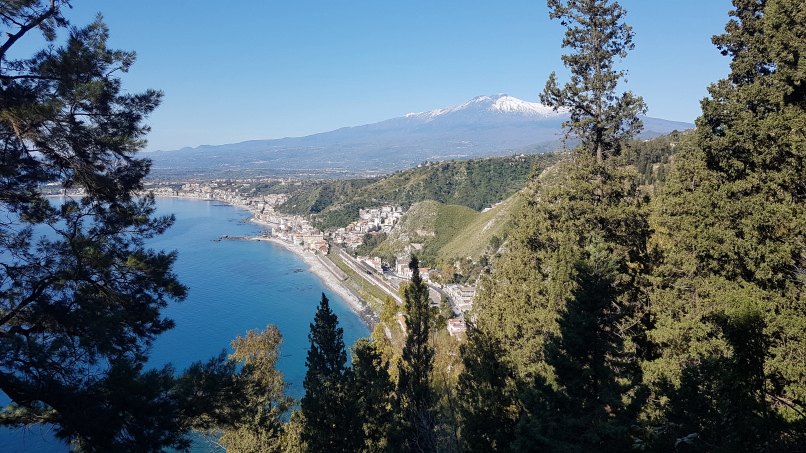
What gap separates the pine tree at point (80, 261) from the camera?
3.06 m

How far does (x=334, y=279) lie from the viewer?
4322cm

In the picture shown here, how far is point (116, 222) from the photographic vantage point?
4.09m

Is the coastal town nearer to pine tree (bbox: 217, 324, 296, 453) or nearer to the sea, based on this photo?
the sea

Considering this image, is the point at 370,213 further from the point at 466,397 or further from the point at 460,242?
the point at 466,397

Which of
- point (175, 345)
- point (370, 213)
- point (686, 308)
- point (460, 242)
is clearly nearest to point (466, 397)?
point (686, 308)

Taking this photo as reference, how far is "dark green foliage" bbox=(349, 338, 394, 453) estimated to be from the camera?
688cm

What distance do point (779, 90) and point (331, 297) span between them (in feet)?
116

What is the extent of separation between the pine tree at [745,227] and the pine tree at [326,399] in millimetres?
4865

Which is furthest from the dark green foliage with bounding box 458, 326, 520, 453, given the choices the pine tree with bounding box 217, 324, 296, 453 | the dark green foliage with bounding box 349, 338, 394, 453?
the pine tree with bounding box 217, 324, 296, 453

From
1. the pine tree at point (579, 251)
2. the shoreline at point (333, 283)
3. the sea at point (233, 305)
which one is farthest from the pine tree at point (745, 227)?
the shoreline at point (333, 283)

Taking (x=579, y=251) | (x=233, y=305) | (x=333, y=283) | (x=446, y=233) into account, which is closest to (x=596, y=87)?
(x=579, y=251)

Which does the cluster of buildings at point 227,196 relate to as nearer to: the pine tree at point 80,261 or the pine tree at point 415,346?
the pine tree at point 415,346

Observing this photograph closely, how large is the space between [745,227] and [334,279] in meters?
40.7

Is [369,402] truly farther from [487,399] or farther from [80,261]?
[80,261]
